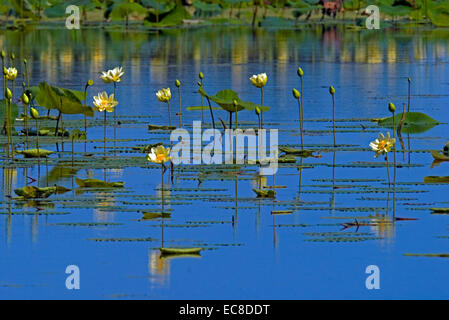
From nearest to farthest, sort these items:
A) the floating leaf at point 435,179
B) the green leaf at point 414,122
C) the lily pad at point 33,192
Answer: the lily pad at point 33,192
the floating leaf at point 435,179
the green leaf at point 414,122

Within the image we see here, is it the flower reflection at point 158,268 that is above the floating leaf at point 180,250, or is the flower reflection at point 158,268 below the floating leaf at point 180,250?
below

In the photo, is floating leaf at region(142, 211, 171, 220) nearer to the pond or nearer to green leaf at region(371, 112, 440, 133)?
the pond

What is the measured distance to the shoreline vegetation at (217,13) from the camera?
19.9 m

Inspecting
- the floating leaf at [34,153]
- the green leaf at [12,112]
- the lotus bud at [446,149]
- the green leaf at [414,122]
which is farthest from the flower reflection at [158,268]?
the green leaf at [414,122]

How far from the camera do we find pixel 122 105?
9336 millimetres

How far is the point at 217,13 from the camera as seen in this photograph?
23.0 metres

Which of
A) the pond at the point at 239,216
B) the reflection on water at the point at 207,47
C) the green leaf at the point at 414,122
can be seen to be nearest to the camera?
the pond at the point at 239,216

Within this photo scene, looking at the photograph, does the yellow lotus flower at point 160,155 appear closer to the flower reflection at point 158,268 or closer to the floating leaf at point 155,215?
the floating leaf at point 155,215

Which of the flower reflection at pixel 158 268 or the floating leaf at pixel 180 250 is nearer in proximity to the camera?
the flower reflection at pixel 158 268

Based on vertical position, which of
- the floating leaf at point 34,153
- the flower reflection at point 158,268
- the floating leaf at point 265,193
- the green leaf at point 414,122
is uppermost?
the green leaf at point 414,122

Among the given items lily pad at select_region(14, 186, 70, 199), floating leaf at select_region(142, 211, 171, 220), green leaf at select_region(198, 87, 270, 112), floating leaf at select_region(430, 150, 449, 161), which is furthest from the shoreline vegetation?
floating leaf at select_region(142, 211, 171, 220)

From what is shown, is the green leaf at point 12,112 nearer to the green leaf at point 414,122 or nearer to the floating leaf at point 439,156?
the green leaf at point 414,122

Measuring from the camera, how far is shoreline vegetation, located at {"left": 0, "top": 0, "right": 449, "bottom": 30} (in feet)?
65.2
